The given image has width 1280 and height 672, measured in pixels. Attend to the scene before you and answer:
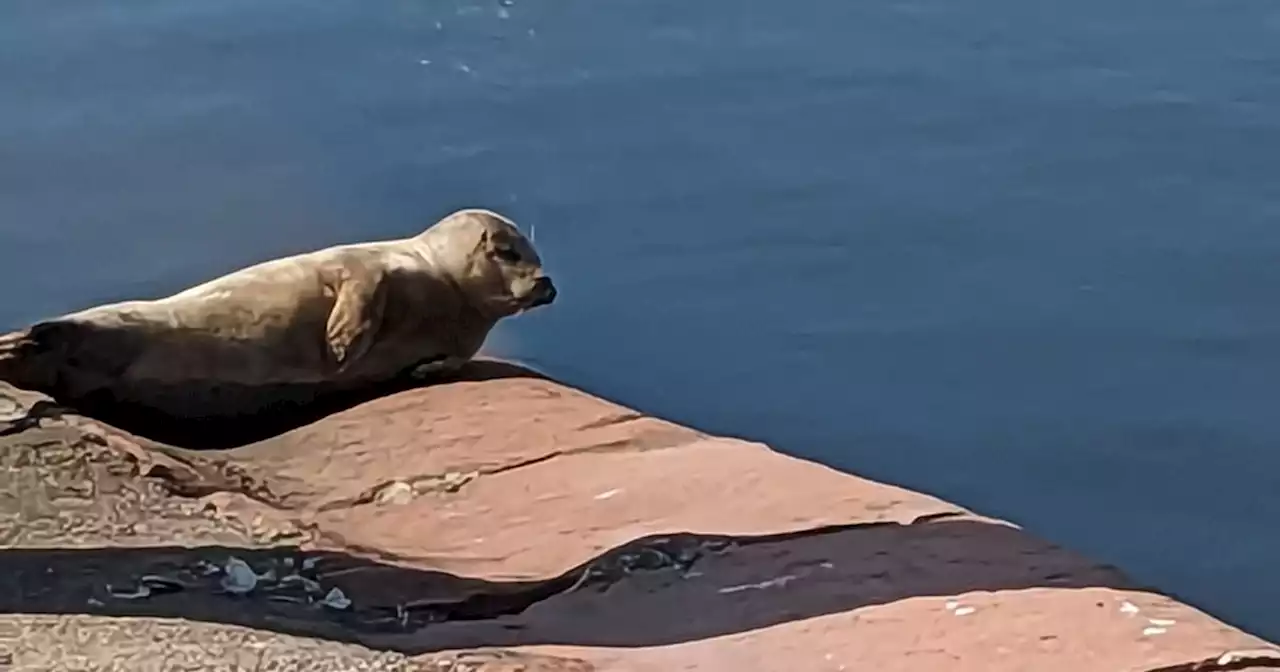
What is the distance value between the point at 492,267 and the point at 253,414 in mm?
877

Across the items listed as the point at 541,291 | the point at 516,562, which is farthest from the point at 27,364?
the point at 541,291

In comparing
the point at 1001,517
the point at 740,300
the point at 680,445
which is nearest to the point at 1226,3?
the point at 740,300

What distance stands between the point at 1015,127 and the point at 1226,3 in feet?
4.97

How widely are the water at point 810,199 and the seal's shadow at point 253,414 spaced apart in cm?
69

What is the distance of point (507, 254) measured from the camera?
6.40 m

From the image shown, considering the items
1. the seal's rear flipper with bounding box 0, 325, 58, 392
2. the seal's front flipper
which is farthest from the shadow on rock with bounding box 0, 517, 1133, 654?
the seal's front flipper

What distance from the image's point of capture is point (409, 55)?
9.13 meters

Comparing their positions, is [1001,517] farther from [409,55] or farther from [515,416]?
[409,55]

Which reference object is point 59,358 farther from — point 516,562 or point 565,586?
point 565,586

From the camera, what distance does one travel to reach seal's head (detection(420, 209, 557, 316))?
20.9 feet

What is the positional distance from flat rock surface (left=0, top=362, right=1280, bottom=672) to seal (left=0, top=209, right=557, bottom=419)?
0.40 ft

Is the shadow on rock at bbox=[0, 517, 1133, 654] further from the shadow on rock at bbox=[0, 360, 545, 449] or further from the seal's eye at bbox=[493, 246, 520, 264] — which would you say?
the seal's eye at bbox=[493, 246, 520, 264]

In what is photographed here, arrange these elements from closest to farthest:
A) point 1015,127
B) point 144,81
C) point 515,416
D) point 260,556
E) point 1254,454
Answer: point 260,556
point 515,416
point 1254,454
point 1015,127
point 144,81

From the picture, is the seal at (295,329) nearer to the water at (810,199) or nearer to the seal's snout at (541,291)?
the seal's snout at (541,291)
